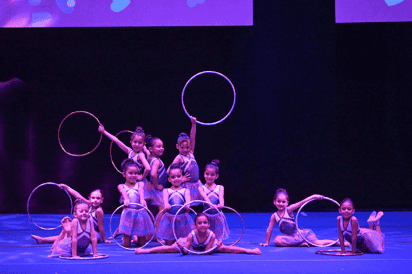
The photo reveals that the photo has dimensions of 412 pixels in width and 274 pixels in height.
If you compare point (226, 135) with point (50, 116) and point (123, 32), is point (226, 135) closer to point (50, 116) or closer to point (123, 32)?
point (123, 32)

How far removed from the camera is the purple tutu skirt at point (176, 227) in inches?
173

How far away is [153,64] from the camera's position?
800 centimetres

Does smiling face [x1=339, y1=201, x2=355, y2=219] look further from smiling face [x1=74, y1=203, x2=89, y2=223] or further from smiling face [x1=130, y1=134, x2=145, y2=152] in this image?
smiling face [x1=130, y1=134, x2=145, y2=152]

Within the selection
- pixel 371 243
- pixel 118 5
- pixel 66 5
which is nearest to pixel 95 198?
pixel 371 243

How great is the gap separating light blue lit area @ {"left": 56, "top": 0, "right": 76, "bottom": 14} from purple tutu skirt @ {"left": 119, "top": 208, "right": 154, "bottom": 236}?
4326 millimetres

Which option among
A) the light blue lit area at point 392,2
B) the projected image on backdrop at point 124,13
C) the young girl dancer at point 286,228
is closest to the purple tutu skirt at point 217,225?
the young girl dancer at point 286,228

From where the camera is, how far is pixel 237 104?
791cm

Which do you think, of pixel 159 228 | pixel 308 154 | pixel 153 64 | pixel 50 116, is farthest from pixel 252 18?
pixel 159 228

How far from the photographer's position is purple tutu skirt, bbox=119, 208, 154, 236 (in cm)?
437

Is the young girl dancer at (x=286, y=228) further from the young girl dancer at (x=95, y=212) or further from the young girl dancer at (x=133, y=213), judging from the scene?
the young girl dancer at (x=95, y=212)

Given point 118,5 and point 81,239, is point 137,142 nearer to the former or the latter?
point 81,239

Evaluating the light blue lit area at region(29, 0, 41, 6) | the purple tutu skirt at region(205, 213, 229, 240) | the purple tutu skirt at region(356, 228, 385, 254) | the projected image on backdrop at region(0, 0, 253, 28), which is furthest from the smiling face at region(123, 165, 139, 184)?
the light blue lit area at region(29, 0, 41, 6)

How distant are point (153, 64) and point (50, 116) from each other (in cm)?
197

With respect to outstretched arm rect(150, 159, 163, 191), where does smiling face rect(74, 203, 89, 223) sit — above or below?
below
